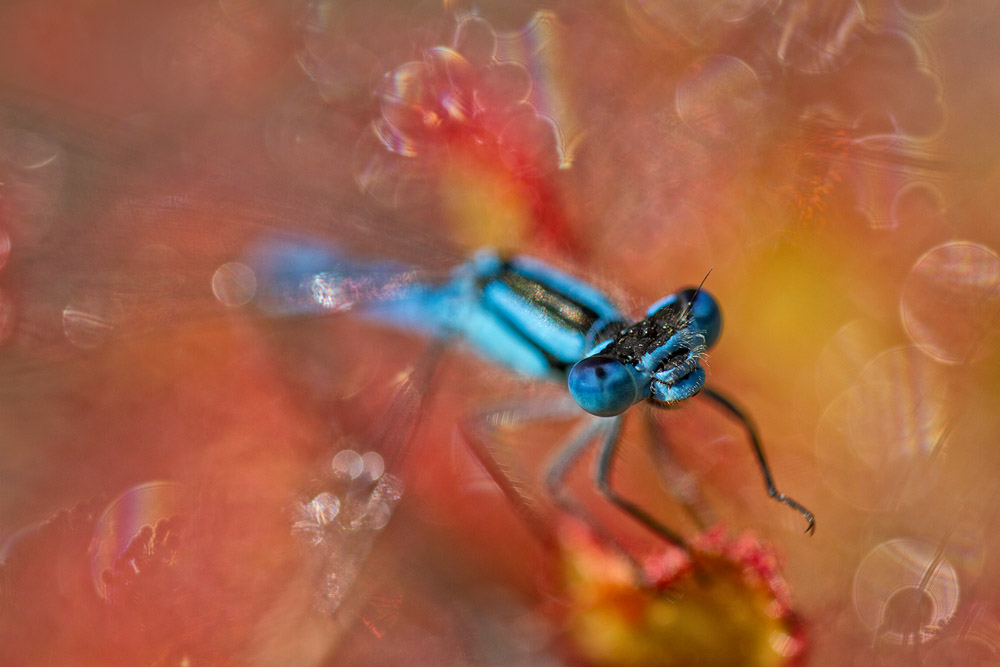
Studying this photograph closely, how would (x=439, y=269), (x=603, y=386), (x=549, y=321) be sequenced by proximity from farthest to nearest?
(x=439, y=269), (x=549, y=321), (x=603, y=386)

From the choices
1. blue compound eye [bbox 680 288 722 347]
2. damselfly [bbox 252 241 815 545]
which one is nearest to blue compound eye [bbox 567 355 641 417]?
damselfly [bbox 252 241 815 545]

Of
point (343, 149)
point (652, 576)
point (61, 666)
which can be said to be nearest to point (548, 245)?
point (343, 149)

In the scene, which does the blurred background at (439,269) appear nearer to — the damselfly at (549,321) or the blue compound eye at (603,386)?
the damselfly at (549,321)

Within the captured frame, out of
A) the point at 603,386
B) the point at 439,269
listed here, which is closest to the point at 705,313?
the point at 603,386

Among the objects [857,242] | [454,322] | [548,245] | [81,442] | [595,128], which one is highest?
[857,242]

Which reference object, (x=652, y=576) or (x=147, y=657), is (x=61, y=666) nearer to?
(x=147, y=657)

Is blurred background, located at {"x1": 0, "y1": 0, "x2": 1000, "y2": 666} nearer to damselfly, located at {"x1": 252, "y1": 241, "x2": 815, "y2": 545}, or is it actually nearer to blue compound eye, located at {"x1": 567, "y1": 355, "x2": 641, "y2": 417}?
damselfly, located at {"x1": 252, "y1": 241, "x2": 815, "y2": 545}

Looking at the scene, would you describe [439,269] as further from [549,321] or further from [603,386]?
[603,386]
